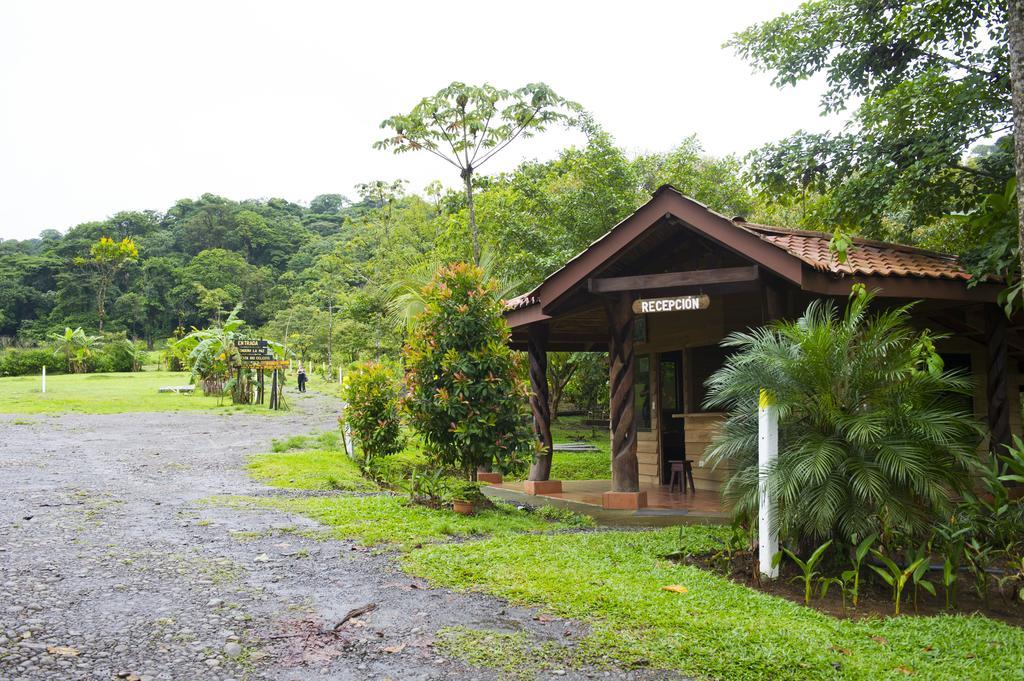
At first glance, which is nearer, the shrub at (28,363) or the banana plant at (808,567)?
the banana plant at (808,567)

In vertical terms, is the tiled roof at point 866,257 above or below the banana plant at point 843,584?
above

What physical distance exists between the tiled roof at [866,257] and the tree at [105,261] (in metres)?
52.0

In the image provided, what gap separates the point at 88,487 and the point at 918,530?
29.3 ft

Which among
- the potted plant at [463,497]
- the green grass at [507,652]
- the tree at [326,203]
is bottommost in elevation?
the green grass at [507,652]

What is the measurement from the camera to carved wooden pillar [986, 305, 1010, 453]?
964cm

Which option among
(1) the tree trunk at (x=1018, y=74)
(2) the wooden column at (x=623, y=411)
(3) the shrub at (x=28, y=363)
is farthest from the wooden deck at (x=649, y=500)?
(3) the shrub at (x=28, y=363)

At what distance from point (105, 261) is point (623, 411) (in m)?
54.1

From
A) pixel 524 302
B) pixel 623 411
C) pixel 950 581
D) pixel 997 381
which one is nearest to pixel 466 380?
pixel 623 411

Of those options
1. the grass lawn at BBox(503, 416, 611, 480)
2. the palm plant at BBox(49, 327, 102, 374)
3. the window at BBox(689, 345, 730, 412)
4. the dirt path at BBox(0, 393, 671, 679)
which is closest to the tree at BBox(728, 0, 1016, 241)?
the window at BBox(689, 345, 730, 412)

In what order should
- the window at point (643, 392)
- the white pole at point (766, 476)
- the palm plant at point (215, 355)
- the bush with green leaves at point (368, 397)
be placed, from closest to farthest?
the white pole at point (766, 476)
the bush with green leaves at point (368, 397)
the window at point (643, 392)
the palm plant at point (215, 355)

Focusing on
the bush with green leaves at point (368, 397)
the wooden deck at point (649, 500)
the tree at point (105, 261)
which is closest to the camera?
the wooden deck at point (649, 500)

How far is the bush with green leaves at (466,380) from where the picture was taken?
8.70 meters

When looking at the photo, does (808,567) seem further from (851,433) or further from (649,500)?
(649,500)

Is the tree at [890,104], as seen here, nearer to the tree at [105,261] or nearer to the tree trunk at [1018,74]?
the tree trunk at [1018,74]
